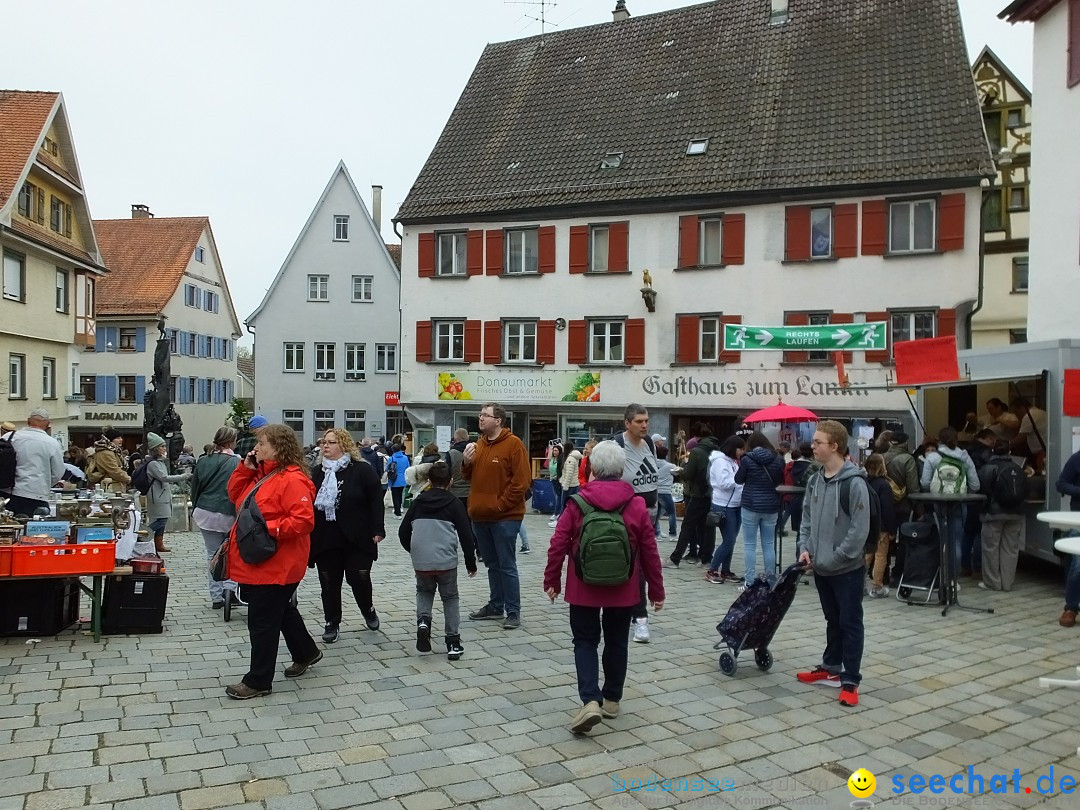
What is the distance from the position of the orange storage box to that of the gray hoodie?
5.52 metres

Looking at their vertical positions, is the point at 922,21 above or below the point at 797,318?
above

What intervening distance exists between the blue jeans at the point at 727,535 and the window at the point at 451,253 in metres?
19.5

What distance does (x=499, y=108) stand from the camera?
31.7 m

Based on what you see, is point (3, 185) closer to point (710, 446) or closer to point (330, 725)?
point (710, 446)

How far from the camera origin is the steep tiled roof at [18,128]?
2500 cm

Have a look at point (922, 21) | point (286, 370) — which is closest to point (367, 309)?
point (286, 370)

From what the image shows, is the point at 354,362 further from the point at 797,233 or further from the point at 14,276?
the point at 797,233

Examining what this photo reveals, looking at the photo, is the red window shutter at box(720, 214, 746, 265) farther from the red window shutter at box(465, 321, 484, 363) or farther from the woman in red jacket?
the woman in red jacket

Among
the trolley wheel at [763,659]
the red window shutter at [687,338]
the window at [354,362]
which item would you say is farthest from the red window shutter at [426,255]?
the trolley wheel at [763,659]

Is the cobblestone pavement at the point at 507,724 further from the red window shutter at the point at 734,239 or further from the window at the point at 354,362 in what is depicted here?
the window at the point at 354,362

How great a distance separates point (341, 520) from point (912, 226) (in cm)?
2078

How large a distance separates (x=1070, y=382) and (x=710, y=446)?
4.06 metres

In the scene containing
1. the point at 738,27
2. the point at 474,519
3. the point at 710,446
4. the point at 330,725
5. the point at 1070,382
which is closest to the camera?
the point at 330,725

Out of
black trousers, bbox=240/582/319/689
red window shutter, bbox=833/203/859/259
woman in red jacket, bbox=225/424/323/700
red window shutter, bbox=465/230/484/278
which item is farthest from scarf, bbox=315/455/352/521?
red window shutter, bbox=465/230/484/278
